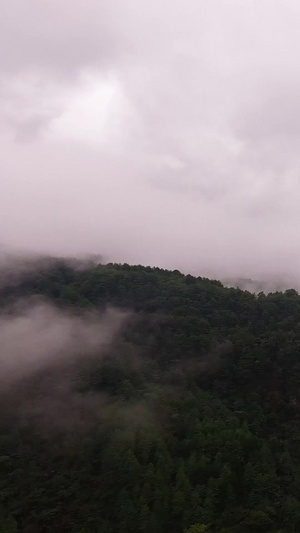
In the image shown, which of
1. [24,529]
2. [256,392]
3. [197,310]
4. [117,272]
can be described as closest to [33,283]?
[117,272]

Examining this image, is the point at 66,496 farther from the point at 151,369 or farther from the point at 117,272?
the point at 117,272

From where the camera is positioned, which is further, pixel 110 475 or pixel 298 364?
pixel 298 364

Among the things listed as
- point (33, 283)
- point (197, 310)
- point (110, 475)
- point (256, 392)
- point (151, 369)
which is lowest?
point (110, 475)

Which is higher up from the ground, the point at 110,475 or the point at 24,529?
the point at 110,475

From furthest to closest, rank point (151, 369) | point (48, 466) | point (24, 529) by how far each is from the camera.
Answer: point (151, 369)
point (48, 466)
point (24, 529)

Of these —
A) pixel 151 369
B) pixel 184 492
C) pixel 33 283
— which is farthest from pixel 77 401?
pixel 33 283

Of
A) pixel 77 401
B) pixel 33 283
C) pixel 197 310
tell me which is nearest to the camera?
pixel 77 401
